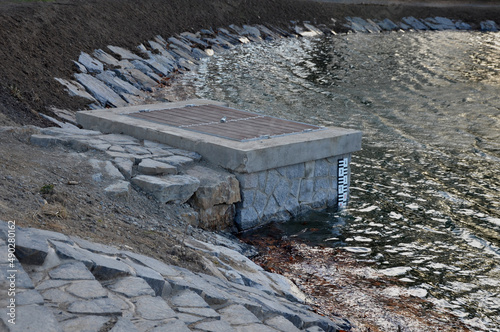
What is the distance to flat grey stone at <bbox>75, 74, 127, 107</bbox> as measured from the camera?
45.2ft

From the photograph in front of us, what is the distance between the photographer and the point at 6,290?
3.66 m

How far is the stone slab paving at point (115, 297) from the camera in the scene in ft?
12.0

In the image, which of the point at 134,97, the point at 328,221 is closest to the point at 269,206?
the point at 328,221

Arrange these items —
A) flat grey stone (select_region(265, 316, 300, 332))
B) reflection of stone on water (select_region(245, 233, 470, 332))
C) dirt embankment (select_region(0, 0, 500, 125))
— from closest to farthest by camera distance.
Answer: flat grey stone (select_region(265, 316, 300, 332)) → reflection of stone on water (select_region(245, 233, 470, 332)) → dirt embankment (select_region(0, 0, 500, 125))

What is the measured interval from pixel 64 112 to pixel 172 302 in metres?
7.93

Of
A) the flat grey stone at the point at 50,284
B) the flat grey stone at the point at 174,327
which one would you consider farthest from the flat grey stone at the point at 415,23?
the flat grey stone at the point at 50,284

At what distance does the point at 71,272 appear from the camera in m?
4.12

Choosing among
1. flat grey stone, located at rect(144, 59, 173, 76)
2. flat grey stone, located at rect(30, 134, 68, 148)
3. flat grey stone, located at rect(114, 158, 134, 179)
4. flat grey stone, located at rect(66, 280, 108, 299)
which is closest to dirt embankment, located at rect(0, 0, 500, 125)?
flat grey stone, located at rect(144, 59, 173, 76)

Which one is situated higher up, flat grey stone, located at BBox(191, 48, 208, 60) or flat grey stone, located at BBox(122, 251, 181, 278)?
flat grey stone, located at BBox(122, 251, 181, 278)

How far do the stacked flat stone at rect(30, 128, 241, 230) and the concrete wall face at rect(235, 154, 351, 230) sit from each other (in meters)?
0.18

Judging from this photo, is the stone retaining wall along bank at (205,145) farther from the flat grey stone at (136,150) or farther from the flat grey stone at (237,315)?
the flat grey stone at (237,315)

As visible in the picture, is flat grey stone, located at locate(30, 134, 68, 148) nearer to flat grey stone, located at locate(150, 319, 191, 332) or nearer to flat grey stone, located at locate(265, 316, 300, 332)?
flat grey stone, located at locate(265, 316, 300, 332)

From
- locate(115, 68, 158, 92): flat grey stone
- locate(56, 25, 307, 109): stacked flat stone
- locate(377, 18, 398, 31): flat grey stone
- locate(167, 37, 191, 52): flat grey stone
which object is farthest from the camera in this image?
locate(377, 18, 398, 31): flat grey stone

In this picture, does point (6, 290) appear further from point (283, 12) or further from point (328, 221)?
point (283, 12)
